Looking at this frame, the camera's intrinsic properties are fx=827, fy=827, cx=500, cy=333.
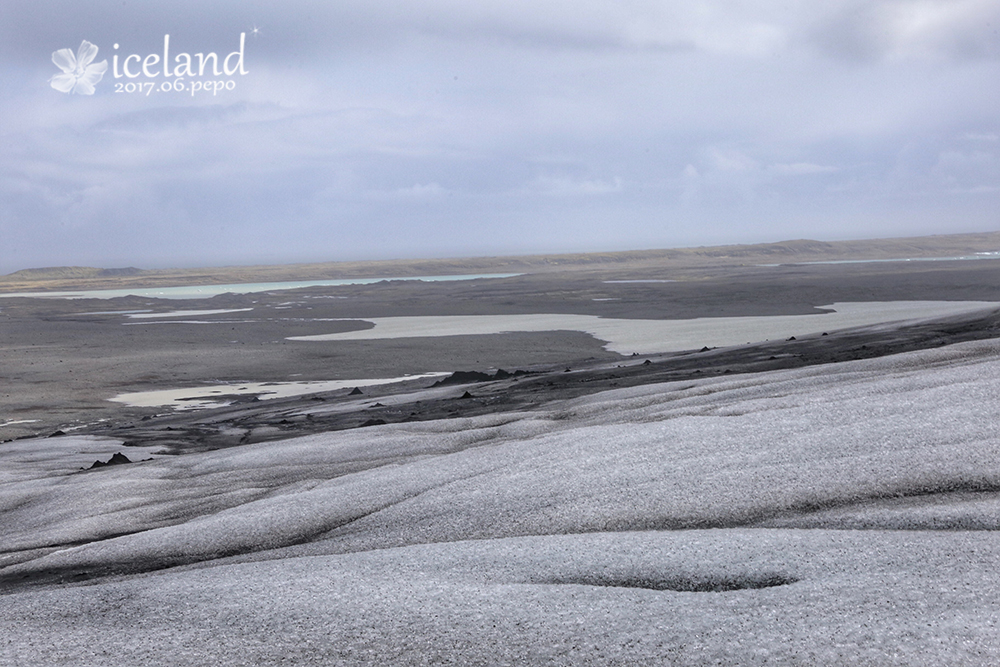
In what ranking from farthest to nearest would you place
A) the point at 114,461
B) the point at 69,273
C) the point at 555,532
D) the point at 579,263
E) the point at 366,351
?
the point at 69,273 < the point at 579,263 < the point at 366,351 < the point at 114,461 < the point at 555,532

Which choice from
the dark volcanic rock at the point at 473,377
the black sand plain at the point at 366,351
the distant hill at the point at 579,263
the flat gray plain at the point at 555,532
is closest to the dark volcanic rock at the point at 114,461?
the flat gray plain at the point at 555,532

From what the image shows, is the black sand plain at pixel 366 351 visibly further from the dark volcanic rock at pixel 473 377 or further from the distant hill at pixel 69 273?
the distant hill at pixel 69 273

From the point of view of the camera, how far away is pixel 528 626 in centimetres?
349

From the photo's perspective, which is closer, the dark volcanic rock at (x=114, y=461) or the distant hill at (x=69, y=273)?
the dark volcanic rock at (x=114, y=461)

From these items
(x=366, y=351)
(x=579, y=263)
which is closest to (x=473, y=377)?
(x=366, y=351)

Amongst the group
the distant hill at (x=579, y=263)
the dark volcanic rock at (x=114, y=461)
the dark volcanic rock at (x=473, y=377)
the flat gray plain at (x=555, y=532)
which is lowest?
the dark volcanic rock at (x=114, y=461)

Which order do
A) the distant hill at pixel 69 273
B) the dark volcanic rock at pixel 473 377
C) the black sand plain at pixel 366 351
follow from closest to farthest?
the black sand plain at pixel 366 351 → the dark volcanic rock at pixel 473 377 → the distant hill at pixel 69 273

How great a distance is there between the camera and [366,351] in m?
27.5

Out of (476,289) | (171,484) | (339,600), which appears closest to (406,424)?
(171,484)

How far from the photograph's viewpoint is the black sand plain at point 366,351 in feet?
44.6

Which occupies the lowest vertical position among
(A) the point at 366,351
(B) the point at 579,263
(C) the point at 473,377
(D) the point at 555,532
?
(A) the point at 366,351

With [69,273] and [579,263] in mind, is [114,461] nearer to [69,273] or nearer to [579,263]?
[579,263]

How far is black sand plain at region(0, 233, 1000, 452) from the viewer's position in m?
13.6

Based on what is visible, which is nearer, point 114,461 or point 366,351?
point 114,461
